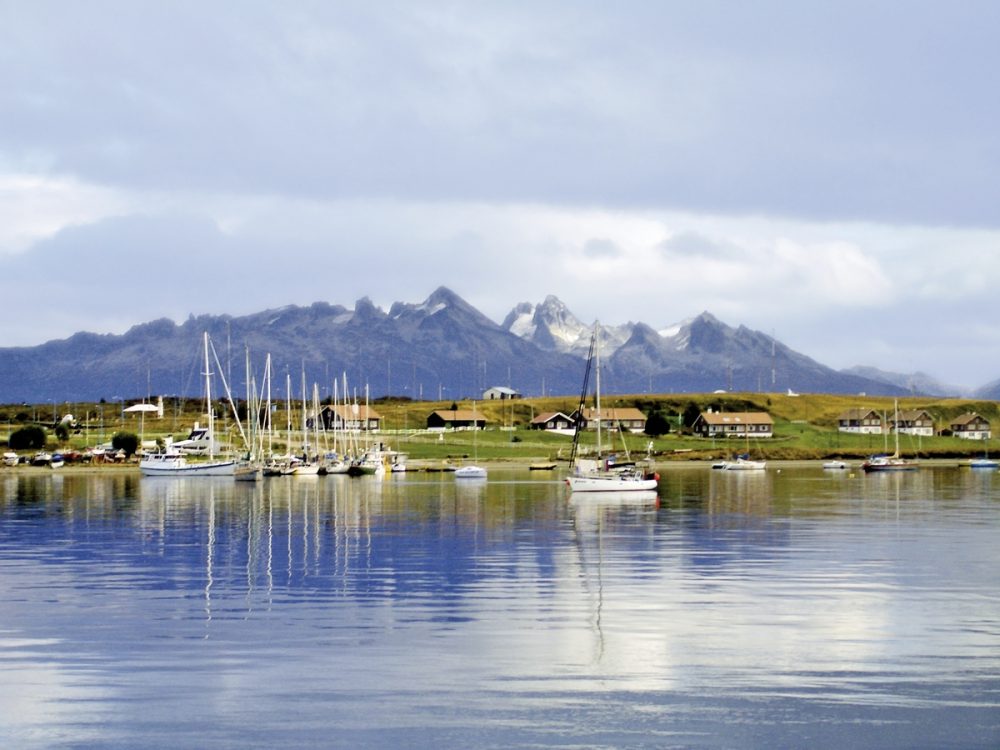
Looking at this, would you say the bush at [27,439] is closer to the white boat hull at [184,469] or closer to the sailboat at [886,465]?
the white boat hull at [184,469]

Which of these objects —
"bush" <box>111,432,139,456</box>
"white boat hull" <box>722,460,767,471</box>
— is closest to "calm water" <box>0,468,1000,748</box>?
"white boat hull" <box>722,460,767,471</box>

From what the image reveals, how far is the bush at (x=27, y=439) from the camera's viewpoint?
182 meters

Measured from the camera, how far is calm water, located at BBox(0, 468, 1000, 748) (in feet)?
75.5

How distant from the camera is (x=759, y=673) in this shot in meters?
27.5

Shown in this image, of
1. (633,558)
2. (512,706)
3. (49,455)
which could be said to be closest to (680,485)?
(633,558)

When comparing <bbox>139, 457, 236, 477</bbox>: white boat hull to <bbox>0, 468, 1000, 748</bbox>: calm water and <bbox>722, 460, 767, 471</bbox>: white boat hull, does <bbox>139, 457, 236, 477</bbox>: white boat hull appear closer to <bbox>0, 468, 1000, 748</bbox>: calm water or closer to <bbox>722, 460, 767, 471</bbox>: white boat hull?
<bbox>722, 460, 767, 471</bbox>: white boat hull

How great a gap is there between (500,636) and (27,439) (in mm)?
166489

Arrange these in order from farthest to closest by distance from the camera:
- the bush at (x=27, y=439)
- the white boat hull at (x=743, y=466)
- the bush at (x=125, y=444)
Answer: the bush at (x=27, y=439)
the bush at (x=125, y=444)
the white boat hull at (x=743, y=466)

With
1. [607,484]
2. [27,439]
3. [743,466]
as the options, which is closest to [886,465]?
[743,466]

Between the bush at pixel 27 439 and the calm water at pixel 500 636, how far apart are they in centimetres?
12220

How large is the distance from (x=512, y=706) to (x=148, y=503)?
252ft

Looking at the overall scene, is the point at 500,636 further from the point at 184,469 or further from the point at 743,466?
the point at 743,466

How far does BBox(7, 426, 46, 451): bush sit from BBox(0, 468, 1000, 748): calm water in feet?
401

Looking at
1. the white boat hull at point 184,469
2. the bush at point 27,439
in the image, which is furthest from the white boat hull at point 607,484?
the bush at point 27,439
